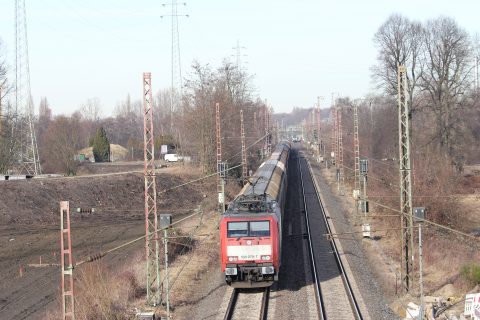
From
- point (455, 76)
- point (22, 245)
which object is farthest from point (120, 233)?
point (455, 76)

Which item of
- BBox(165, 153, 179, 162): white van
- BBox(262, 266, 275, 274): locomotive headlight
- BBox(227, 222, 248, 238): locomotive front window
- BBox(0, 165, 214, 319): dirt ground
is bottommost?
BBox(0, 165, 214, 319): dirt ground

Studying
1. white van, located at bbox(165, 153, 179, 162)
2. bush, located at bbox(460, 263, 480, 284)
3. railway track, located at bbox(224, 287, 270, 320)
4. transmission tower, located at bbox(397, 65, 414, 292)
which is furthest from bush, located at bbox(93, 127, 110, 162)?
bush, located at bbox(460, 263, 480, 284)

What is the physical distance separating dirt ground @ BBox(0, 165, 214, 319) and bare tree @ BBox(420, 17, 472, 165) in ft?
72.6

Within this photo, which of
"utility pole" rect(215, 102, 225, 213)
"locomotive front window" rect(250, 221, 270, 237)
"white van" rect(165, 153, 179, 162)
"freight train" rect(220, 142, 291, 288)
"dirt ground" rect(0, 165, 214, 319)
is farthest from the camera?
"white van" rect(165, 153, 179, 162)

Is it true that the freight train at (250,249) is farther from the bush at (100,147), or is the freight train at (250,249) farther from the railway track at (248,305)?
the bush at (100,147)

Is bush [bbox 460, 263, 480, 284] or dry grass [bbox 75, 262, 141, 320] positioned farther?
bush [bbox 460, 263, 480, 284]

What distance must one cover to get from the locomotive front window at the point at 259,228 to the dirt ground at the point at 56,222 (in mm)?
8569

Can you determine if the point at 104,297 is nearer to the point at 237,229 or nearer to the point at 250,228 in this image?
the point at 237,229

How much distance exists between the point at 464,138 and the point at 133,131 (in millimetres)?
92084

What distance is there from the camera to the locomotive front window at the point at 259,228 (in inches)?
792

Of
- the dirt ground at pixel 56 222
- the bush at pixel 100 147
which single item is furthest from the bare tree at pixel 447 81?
the bush at pixel 100 147

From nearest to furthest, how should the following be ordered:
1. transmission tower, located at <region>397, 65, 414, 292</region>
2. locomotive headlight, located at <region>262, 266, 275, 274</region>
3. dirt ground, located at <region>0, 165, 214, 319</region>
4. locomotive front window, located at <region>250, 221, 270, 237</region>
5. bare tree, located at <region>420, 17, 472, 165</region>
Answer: locomotive headlight, located at <region>262, 266, 275, 274</region>, locomotive front window, located at <region>250, 221, 270, 237</region>, transmission tower, located at <region>397, 65, 414, 292</region>, dirt ground, located at <region>0, 165, 214, 319</region>, bare tree, located at <region>420, 17, 472, 165</region>

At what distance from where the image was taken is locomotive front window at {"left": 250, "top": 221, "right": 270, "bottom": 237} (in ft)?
66.0

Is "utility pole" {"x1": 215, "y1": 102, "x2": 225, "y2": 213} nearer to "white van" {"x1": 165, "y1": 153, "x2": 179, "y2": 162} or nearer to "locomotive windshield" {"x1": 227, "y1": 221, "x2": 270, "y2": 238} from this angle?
"locomotive windshield" {"x1": 227, "y1": 221, "x2": 270, "y2": 238}
